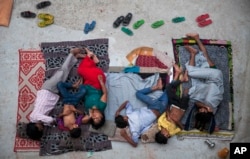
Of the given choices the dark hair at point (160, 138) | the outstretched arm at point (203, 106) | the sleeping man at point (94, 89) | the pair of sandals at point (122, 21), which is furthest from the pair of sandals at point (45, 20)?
the outstretched arm at point (203, 106)

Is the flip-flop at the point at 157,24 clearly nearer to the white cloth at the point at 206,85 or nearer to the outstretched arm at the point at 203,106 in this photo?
the white cloth at the point at 206,85

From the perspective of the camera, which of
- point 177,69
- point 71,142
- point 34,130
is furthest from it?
point 177,69

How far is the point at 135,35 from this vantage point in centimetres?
404

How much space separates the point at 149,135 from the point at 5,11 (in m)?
2.12

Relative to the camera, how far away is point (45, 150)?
3.58 meters

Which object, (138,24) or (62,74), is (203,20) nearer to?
(138,24)

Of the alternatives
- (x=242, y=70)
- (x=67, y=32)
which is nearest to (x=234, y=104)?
(x=242, y=70)

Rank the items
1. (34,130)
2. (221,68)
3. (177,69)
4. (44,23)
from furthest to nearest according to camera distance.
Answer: (44,23) → (221,68) → (177,69) → (34,130)

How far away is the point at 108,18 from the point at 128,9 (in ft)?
0.85

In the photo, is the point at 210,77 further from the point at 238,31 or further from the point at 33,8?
the point at 33,8

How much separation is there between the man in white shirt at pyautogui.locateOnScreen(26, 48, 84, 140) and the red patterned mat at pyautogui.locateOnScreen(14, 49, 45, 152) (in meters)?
0.14

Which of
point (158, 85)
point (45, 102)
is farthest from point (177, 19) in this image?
point (45, 102)

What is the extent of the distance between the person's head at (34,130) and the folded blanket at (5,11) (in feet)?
4.10

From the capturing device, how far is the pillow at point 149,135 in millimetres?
3615
